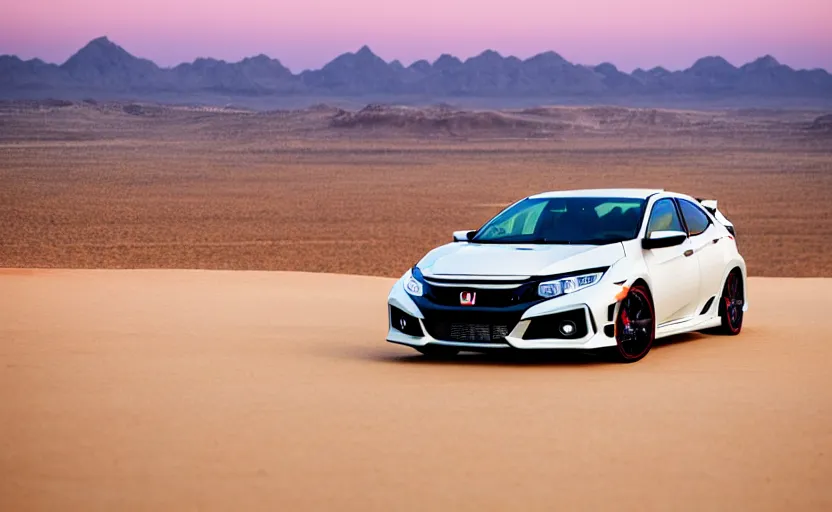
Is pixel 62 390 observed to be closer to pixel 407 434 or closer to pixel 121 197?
pixel 407 434

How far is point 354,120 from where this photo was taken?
485 ft

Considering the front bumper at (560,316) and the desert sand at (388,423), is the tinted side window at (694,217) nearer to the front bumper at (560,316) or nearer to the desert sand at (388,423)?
the desert sand at (388,423)

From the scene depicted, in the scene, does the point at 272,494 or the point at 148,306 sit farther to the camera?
the point at 148,306

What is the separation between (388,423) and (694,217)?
575 cm

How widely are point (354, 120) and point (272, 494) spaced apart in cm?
14123

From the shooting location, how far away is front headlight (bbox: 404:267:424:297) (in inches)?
484

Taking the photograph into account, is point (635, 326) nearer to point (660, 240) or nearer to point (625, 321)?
point (625, 321)

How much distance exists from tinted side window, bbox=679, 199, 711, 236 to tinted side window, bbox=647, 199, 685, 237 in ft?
0.45

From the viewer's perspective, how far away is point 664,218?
13.7 m

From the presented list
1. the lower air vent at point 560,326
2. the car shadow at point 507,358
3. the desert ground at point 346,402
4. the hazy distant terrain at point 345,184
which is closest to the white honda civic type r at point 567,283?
the lower air vent at point 560,326

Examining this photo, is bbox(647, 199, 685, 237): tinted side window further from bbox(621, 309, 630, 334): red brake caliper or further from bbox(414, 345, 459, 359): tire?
bbox(414, 345, 459, 359): tire

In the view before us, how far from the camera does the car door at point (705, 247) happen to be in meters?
13.7

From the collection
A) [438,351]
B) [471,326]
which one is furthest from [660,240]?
[438,351]

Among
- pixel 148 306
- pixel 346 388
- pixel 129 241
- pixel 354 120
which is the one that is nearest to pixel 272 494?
pixel 346 388
